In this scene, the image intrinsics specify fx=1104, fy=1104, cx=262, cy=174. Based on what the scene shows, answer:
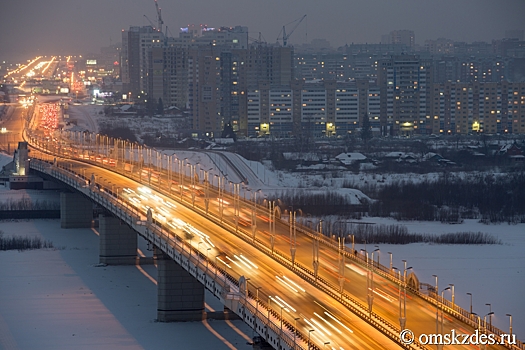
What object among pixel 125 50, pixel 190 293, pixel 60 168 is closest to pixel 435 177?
pixel 60 168

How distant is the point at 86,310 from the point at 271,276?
22.7ft

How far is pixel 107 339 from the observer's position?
23.9 meters

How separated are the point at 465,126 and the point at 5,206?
5524 centimetres

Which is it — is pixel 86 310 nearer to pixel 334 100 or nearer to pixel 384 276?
pixel 384 276

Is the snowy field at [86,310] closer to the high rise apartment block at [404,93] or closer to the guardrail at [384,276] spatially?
the guardrail at [384,276]

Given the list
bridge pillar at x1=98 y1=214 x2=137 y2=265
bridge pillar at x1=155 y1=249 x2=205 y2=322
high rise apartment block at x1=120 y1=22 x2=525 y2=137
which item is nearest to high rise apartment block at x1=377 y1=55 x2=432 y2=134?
high rise apartment block at x1=120 y1=22 x2=525 y2=137

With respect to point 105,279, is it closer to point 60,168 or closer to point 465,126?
point 60,168

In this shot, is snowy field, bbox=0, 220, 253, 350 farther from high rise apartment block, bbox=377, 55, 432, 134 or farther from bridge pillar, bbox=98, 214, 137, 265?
high rise apartment block, bbox=377, 55, 432, 134

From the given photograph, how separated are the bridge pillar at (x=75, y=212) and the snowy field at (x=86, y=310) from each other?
20.2 feet

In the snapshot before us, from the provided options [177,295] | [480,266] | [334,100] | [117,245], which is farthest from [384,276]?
[334,100]

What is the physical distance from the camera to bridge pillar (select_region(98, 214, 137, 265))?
3362 cm

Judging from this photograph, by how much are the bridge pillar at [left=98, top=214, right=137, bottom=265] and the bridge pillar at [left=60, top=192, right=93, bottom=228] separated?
8422 mm

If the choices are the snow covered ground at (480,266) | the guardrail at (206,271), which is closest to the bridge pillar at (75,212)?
the guardrail at (206,271)

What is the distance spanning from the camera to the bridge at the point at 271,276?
17641 mm
